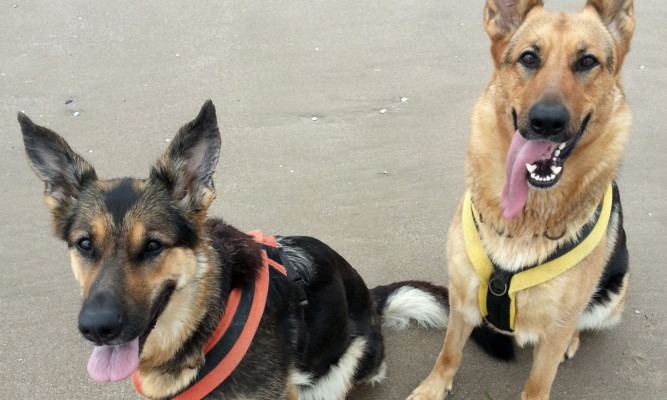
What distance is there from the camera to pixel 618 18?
2857mm

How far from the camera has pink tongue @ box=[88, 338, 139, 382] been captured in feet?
7.86

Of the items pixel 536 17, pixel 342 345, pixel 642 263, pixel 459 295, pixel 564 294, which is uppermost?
pixel 536 17

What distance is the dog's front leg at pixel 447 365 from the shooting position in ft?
11.3

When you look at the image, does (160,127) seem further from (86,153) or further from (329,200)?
(329,200)

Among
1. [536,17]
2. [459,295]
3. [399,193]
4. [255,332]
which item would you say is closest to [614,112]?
[536,17]

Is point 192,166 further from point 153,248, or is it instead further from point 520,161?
point 520,161

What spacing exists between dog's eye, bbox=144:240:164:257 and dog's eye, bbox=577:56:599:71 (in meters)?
2.24

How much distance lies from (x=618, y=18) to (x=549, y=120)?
0.87 metres

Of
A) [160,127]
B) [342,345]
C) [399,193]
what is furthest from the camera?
[160,127]

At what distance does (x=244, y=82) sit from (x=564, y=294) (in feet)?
15.1

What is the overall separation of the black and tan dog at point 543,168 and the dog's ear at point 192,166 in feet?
4.70

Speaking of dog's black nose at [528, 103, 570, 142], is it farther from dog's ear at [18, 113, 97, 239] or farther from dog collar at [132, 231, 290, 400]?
dog's ear at [18, 113, 97, 239]

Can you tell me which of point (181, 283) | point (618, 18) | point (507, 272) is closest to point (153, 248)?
point (181, 283)

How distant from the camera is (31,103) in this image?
235 inches
